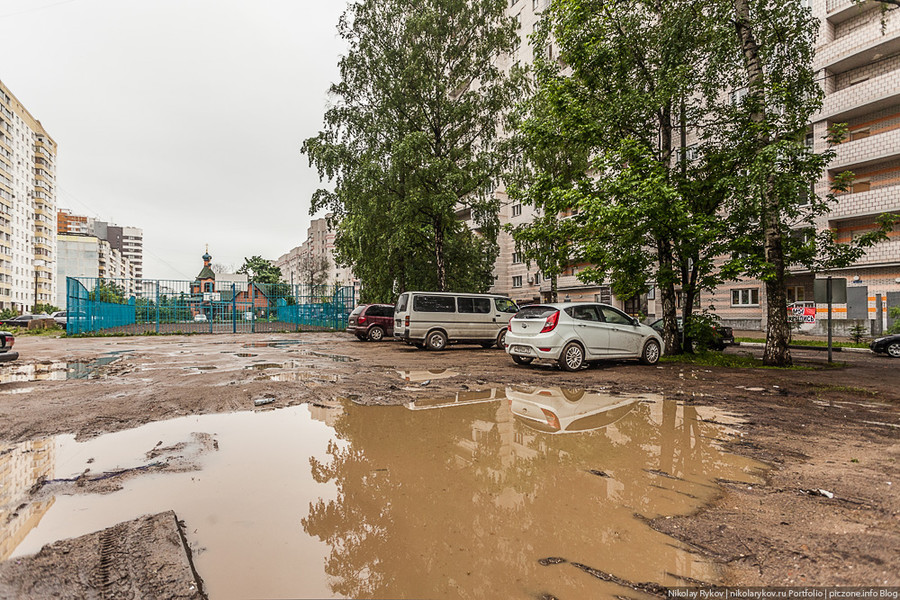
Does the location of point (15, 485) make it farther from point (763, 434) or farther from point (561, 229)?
point (561, 229)

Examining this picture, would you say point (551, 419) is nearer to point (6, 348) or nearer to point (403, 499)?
point (403, 499)

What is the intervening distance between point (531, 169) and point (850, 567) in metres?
22.5

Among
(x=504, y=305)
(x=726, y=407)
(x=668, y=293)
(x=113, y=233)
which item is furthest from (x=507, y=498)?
(x=113, y=233)

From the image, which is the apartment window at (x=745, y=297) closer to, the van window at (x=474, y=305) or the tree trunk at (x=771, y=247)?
the tree trunk at (x=771, y=247)

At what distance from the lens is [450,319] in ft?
55.1

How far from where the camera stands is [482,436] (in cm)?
509

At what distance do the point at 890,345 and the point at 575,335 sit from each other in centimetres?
1376

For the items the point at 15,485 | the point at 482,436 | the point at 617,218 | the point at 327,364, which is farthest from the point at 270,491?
the point at 617,218

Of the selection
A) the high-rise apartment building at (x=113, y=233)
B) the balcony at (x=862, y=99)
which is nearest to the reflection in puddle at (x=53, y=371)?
the balcony at (x=862, y=99)

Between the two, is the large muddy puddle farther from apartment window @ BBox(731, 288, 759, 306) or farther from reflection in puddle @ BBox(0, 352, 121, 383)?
apartment window @ BBox(731, 288, 759, 306)

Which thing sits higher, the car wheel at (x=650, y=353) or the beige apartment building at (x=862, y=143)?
the beige apartment building at (x=862, y=143)

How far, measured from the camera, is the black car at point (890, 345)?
1588 centimetres

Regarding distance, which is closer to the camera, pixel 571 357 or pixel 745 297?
pixel 571 357

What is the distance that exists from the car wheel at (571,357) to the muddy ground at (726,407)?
31 centimetres
